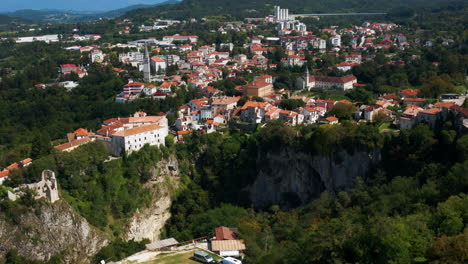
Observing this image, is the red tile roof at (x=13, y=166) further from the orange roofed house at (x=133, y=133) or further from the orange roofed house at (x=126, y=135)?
the orange roofed house at (x=133, y=133)

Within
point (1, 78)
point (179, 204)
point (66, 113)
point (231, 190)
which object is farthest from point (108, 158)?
point (1, 78)

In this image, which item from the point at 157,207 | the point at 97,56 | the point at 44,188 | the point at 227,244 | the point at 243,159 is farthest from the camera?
the point at 97,56

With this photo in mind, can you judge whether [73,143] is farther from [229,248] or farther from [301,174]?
[301,174]

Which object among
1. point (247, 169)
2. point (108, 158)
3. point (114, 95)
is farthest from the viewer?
point (114, 95)

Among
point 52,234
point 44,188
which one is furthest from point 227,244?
point 44,188

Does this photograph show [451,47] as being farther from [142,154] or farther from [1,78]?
[1,78]

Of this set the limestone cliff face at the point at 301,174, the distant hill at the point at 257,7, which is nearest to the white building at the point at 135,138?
the limestone cliff face at the point at 301,174
